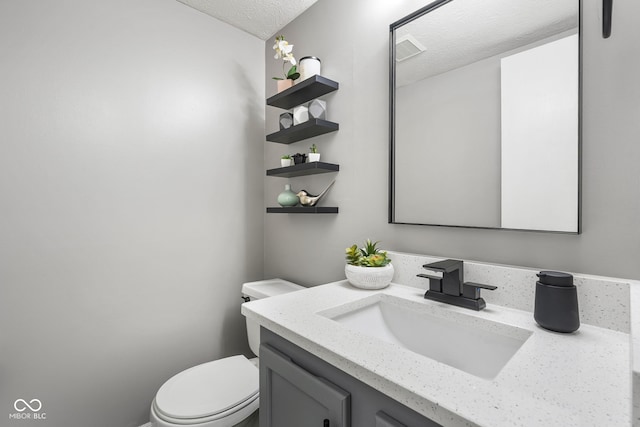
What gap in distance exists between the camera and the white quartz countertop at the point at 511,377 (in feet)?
1.47

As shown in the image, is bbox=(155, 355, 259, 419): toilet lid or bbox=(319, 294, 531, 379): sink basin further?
bbox=(155, 355, 259, 419): toilet lid

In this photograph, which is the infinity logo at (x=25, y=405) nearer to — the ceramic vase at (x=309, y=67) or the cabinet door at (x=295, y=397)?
the cabinet door at (x=295, y=397)

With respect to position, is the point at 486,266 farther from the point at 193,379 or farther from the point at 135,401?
the point at 135,401

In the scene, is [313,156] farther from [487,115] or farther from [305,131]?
[487,115]

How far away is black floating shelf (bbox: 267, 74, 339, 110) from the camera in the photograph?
146cm

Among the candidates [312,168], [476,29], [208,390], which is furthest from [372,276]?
[476,29]

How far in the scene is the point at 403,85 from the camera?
1251 millimetres

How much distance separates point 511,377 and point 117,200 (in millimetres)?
1723

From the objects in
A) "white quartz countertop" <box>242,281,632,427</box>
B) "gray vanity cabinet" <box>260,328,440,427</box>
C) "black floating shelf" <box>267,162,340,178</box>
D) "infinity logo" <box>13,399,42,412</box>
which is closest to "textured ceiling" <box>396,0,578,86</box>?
"black floating shelf" <box>267,162,340,178</box>

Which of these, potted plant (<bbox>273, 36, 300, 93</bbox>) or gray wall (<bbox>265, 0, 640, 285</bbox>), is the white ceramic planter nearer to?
gray wall (<bbox>265, 0, 640, 285</bbox>)

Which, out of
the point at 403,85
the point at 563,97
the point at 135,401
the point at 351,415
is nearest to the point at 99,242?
the point at 135,401

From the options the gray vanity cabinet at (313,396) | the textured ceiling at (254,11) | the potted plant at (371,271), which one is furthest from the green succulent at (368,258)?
the textured ceiling at (254,11)

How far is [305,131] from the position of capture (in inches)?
62.8

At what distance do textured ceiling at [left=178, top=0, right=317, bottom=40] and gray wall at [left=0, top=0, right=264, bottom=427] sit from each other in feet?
0.26
